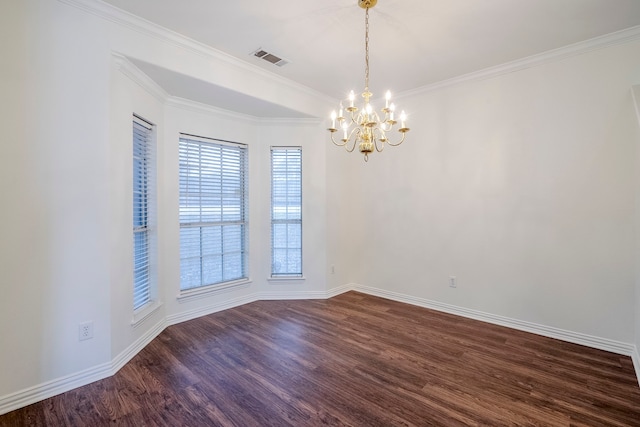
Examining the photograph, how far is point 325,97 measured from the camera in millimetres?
4117

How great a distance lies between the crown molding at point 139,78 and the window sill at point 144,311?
2.14 m

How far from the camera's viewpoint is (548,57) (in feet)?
9.70

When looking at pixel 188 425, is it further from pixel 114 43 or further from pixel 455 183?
pixel 455 183

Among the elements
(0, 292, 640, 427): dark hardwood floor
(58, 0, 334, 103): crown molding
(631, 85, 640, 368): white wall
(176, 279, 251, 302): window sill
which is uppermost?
(58, 0, 334, 103): crown molding

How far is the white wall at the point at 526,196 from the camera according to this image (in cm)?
267

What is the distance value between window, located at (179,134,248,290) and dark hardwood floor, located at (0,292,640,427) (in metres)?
0.76

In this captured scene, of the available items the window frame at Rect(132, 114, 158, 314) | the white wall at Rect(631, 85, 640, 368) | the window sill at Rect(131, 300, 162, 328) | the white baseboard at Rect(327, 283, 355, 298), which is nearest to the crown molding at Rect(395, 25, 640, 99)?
the white wall at Rect(631, 85, 640, 368)

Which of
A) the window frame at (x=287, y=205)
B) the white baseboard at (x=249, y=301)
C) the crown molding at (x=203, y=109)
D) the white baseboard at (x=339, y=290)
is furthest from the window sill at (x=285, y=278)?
the crown molding at (x=203, y=109)

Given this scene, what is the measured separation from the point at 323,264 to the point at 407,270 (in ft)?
3.92

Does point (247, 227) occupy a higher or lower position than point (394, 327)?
higher

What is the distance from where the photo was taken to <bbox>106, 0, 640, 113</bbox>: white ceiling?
89.6 inches

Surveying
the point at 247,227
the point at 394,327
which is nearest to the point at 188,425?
the point at 394,327

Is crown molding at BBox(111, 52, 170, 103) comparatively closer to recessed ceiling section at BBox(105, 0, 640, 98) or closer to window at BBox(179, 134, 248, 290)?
recessed ceiling section at BBox(105, 0, 640, 98)

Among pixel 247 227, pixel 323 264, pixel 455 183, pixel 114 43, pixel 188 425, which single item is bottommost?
pixel 188 425
